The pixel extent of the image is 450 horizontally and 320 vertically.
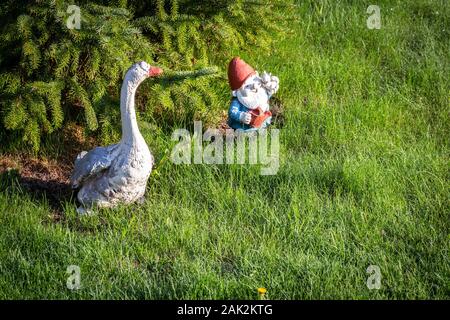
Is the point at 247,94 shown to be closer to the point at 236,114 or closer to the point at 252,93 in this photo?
the point at 252,93

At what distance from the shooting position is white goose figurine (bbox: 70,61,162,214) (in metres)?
4.11

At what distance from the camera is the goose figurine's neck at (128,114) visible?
13.5 feet

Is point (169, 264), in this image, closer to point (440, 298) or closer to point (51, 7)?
point (440, 298)

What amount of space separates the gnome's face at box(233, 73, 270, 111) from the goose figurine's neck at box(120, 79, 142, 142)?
2.56 feet

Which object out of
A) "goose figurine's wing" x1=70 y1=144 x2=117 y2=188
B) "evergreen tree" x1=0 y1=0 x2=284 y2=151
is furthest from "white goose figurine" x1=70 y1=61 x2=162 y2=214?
"evergreen tree" x1=0 y1=0 x2=284 y2=151

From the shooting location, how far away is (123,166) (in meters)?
4.11

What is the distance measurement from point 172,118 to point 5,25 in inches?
49.1

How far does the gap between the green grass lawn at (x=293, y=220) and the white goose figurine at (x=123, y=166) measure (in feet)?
0.37

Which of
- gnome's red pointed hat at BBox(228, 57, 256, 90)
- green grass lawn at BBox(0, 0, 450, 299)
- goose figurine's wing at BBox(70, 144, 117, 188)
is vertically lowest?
green grass lawn at BBox(0, 0, 450, 299)

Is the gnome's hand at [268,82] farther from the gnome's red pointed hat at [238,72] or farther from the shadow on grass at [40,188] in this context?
the shadow on grass at [40,188]

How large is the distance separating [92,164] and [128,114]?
0.35 m

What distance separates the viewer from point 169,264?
391cm

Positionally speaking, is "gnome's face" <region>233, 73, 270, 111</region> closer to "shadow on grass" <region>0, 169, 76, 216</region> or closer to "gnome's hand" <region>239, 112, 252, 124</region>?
"gnome's hand" <region>239, 112, 252, 124</region>

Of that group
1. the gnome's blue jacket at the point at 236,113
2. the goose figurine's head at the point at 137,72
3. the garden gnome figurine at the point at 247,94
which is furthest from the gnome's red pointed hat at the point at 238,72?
the goose figurine's head at the point at 137,72
